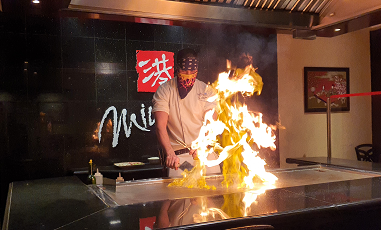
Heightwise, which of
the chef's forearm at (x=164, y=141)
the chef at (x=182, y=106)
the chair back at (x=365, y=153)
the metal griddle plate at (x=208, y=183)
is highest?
the chef at (x=182, y=106)

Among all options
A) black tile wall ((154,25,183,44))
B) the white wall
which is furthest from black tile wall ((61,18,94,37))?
the white wall

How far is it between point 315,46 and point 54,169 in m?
4.74

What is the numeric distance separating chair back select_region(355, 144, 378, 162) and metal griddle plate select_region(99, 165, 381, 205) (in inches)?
155

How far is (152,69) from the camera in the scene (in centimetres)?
492

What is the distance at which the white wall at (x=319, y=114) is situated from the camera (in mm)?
5965

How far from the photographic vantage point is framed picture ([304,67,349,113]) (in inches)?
239

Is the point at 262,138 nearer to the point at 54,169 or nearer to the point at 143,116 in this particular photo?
the point at 143,116

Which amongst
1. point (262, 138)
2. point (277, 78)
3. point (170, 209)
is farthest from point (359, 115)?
point (170, 209)

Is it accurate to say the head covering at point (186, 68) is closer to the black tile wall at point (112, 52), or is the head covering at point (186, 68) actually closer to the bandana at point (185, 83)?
the bandana at point (185, 83)

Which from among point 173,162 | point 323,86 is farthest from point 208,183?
point 323,86

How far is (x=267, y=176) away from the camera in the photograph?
2238mm

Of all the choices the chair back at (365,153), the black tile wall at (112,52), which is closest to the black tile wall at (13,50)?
the black tile wall at (112,52)

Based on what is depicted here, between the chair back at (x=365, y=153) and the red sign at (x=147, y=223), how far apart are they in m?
5.73

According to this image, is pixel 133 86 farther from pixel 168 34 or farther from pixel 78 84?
pixel 168 34
